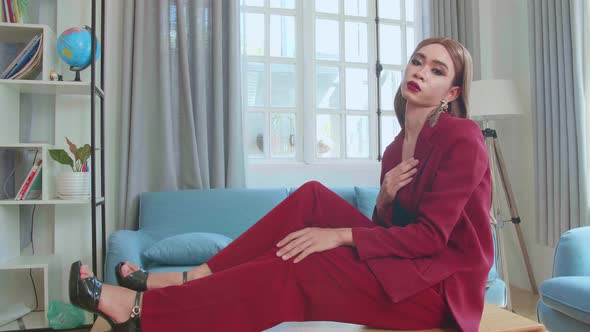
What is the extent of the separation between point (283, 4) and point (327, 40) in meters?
0.41

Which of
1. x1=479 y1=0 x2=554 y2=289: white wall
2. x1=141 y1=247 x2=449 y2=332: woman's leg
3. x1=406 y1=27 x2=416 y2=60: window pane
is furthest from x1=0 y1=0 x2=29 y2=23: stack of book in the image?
x1=479 y1=0 x2=554 y2=289: white wall

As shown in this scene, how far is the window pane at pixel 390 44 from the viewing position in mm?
3604

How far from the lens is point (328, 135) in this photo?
137 inches

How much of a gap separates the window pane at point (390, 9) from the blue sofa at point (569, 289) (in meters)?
2.22

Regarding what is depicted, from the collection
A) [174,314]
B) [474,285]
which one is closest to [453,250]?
[474,285]

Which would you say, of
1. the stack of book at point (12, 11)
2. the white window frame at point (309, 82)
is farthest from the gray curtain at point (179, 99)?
the stack of book at point (12, 11)

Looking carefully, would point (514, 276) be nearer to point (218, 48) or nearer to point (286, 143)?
point (286, 143)

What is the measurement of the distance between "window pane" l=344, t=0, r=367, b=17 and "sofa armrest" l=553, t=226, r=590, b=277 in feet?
7.37

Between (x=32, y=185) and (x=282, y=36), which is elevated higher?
(x=282, y=36)

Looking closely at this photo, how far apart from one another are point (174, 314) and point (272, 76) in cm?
246

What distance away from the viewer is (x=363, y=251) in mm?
1188

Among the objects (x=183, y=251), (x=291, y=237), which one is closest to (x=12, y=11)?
(x=183, y=251)

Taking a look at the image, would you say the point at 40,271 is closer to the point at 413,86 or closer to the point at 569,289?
the point at 413,86

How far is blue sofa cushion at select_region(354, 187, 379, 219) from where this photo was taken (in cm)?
284
